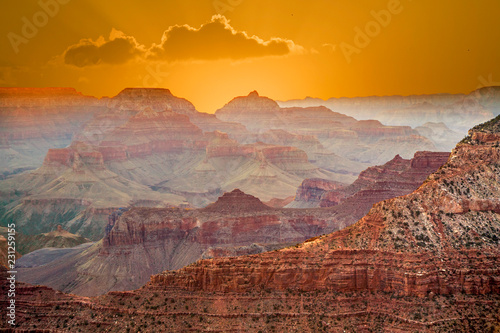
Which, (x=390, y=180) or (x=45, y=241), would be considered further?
(x=45, y=241)

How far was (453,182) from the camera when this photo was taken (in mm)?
45844

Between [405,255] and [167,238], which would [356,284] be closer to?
[405,255]

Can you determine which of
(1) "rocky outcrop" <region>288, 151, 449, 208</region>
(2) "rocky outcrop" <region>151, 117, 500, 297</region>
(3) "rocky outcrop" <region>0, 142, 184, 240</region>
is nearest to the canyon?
(2) "rocky outcrop" <region>151, 117, 500, 297</region>

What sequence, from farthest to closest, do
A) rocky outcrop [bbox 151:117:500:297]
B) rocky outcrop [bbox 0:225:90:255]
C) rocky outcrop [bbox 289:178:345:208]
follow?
rocky outcrop [bbox 289:178:345:208] < rocky outcrop [bbox 0:225:90:255] < rocky outcrop [bbox 151:117:500:297]

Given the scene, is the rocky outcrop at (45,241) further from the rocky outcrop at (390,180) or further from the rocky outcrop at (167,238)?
the rocky outcrop at (390,180)

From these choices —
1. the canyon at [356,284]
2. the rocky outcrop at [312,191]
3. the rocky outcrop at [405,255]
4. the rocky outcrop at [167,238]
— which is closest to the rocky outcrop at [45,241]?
the rocky outcrop at [167,238]

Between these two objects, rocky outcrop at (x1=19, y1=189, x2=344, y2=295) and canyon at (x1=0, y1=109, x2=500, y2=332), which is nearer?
canyon at (x1=0, y1=109, x2=500, y2=332)

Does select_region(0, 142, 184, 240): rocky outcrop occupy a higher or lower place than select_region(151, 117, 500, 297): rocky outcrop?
higher

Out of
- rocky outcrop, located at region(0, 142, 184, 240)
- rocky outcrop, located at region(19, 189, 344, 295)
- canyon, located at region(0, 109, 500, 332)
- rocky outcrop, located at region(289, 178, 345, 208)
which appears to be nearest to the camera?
canyon, located at region(0, 109, 500, 332)

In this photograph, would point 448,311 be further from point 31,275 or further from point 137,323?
point 31,275

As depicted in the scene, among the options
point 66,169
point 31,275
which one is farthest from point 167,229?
point 66,169

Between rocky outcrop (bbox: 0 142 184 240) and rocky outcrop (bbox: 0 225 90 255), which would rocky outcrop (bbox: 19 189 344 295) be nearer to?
rocky outcrop (bbox: 0 225 90 255)

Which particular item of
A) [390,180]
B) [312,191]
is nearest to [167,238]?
[390,180]

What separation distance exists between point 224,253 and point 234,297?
35484 millimetres
